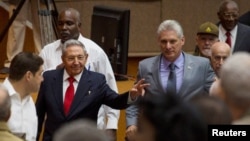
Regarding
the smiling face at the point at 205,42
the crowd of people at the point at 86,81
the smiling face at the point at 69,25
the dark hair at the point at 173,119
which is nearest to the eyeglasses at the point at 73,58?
the crowd of people at the point at 86,81

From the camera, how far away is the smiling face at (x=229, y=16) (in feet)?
26.7

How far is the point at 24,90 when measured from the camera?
582cm

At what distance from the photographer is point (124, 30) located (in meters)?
8.32

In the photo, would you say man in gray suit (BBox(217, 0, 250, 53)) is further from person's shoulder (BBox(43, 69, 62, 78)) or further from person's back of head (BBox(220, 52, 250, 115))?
person's back of head (BBox(220, 52, 250, 115))

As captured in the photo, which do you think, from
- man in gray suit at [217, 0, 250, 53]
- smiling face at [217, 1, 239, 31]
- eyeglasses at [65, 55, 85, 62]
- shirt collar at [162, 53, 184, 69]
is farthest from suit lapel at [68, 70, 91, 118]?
smiling face at [217, 1, 239, 31]

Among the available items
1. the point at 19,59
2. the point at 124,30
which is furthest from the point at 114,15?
the point at 19,59

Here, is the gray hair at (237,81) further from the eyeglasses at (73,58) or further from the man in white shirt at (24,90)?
the eyeglasses at (73,58)

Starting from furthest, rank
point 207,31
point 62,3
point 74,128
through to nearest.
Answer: point 62,3 < point 207,31 < point 74,128

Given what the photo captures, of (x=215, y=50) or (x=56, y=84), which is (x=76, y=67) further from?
(x=215, y=50)

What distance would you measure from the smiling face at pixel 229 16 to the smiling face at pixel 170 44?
193cm

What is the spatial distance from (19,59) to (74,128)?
2.80m

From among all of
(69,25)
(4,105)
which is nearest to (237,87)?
(4,105)

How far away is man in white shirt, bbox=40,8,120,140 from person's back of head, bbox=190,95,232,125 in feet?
11.6

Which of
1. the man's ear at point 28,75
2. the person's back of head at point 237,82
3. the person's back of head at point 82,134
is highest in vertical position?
the person's back of head at point 237,82
